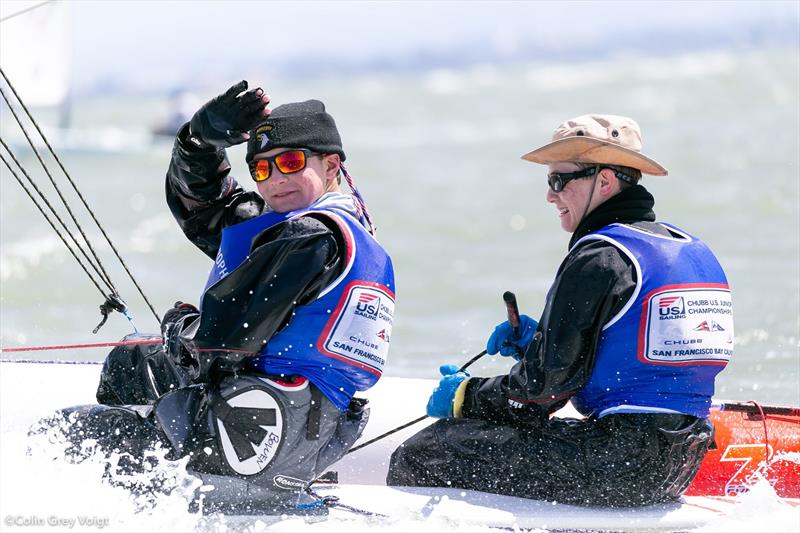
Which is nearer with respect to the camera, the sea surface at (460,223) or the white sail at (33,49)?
the white sail at (33,49)

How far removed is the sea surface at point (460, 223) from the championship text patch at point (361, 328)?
1.93ft

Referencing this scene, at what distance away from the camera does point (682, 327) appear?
3.12 metres

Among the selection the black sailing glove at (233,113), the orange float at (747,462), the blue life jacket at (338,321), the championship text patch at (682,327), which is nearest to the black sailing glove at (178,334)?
the blue life jacket at (338,321)

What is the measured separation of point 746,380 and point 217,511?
393 cm

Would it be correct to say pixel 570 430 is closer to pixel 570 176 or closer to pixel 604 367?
pixel 604 367

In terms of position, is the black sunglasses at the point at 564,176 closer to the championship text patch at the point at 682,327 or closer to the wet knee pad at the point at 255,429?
the championship text patch at the point at 682,327

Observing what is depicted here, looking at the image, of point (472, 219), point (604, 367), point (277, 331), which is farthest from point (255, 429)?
point (472, 219)

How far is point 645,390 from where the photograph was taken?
3150 mm

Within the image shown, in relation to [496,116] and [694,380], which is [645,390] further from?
[496,116]

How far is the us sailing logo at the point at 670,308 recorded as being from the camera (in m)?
3.10

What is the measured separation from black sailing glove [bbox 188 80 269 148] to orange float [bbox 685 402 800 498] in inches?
68.6

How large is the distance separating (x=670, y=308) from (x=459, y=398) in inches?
27.8

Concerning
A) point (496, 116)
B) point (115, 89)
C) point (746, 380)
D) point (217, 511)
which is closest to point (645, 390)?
point (217, 511)

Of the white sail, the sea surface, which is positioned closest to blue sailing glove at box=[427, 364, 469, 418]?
the sea surface
